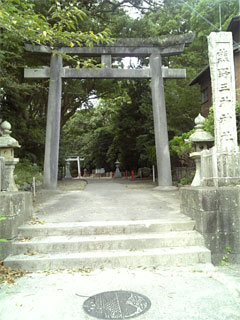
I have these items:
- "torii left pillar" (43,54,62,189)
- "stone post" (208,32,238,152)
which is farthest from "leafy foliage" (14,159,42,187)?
"stone post" (208,32,238,152)

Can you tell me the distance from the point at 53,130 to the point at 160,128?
4779 mm

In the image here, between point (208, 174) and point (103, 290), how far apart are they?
3.10m

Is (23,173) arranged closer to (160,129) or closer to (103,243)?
(160,129)

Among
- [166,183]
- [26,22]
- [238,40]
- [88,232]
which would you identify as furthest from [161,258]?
[238,40]

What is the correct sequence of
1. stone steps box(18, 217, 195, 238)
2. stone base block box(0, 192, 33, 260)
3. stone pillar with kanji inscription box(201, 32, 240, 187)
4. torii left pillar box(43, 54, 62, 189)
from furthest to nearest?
1. torii left pillar box(43, 54, 62, 189)
2. stone pillar with kanji inscription box(201, 32, 240, 187)
3. stone steps box(18, 217, 195, 238)
4. stone base block box(0, 192, 33, 260)

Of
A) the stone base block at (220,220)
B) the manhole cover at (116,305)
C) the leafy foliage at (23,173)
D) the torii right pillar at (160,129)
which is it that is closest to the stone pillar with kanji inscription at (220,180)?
the stone base block at (220,220)

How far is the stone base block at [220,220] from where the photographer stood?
4.43m

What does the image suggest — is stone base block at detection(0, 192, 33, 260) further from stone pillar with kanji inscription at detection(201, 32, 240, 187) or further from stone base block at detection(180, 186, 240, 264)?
stone pillar with kanji inscription at detection(201, 32, 240, 187)

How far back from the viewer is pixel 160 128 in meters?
12.3

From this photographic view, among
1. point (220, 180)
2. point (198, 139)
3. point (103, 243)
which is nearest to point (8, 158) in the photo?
point (103, 243)

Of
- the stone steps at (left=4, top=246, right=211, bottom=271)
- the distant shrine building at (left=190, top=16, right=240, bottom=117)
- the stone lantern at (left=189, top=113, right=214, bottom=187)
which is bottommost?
the stone steps at (left=4, top=246, right=211, bottom=271)

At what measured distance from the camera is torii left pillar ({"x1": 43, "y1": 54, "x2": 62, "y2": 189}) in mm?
11664

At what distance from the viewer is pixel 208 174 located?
17.6 ft

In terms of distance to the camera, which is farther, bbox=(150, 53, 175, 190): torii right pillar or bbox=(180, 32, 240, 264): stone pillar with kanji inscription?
bbox=(150, 53, 175, 190): torii right pillar
